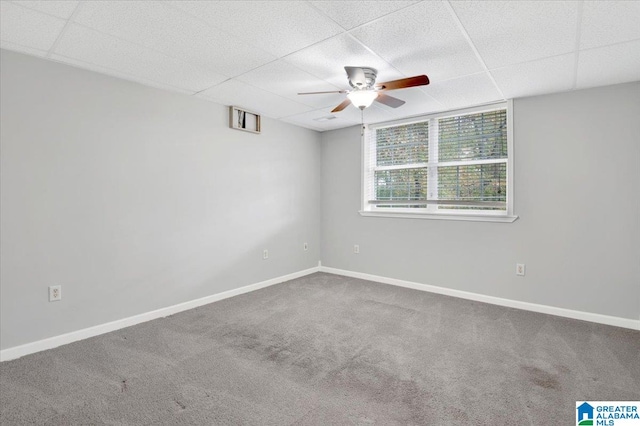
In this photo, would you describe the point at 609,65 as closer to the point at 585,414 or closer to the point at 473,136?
the point at 473,136

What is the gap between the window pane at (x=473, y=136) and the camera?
375cm

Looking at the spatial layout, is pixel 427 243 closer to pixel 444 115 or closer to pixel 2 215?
pixel 444 115

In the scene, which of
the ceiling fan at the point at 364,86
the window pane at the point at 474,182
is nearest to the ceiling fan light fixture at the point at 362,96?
the ceiling fan at the point at 364,86

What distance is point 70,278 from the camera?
2.69 meters

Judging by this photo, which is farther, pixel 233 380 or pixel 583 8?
pixel 233 380

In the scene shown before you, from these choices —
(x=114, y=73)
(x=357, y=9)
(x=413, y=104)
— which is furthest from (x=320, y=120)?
(x=357, y=9)

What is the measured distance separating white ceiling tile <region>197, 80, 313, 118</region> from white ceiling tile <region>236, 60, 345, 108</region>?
0.45 feet

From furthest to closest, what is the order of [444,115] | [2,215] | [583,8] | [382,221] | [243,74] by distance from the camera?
[382,221], [444,115], [243,74], [2,215], [583,8]

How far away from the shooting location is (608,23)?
1.99 metres

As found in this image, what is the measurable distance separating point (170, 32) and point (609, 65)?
11.2 feet

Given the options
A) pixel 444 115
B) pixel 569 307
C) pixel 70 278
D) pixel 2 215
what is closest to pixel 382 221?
pixel 444 115

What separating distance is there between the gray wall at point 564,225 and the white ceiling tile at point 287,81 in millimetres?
2150

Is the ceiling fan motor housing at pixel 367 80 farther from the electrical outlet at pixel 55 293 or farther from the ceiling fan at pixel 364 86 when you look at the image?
the electrical outlet at pixel 55 293

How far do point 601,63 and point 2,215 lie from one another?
482 cm
